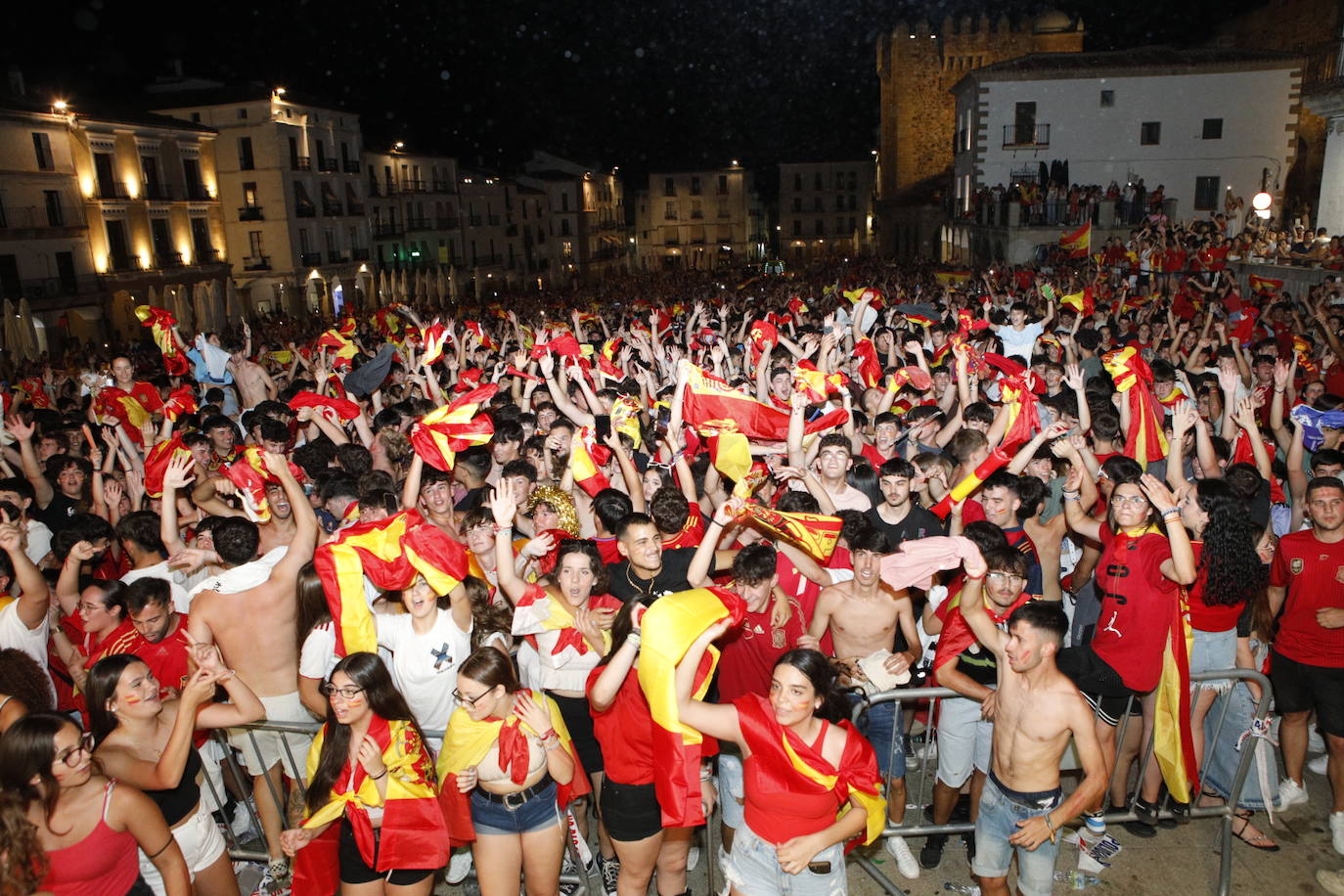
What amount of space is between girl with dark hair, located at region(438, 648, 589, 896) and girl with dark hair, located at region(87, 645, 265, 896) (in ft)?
3.37

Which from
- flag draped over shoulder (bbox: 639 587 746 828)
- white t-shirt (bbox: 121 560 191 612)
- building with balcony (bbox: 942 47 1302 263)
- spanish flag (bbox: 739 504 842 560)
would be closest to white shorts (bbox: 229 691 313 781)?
white t-shirt (bbox: 121 560 191 612)

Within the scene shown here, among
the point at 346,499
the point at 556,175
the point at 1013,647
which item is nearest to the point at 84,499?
the point at 346,499

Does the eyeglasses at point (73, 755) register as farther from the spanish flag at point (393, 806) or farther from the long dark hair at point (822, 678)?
the long dark hair at point (822, 678)

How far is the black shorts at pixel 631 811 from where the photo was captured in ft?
13.0

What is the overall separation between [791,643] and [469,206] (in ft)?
196

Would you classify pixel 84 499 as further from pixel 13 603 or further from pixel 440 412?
pixel 440 412

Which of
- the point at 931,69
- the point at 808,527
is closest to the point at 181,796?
the point at 808,527

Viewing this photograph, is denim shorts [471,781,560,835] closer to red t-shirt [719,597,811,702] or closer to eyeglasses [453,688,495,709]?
eyeglasses [453,688,495,709]

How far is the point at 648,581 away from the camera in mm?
4504

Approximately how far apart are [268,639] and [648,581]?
199 cm

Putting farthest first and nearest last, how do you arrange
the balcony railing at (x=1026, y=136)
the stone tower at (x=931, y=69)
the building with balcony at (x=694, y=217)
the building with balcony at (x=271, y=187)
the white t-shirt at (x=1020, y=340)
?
the building with balcony at (x=694, y=217), the stone tower at (x=931, y=69), the building with balcony at (x=271, y=187), the balcony railing at (x=1026, y=136), the white t-shirt at (x=1020, y=340)

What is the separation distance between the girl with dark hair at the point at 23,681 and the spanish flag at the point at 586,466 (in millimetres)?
3020

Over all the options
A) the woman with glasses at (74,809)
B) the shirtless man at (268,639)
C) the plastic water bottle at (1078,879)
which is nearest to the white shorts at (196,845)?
the woman with glasses at (74,809)

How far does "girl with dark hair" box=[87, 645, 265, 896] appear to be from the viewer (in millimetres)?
3654
